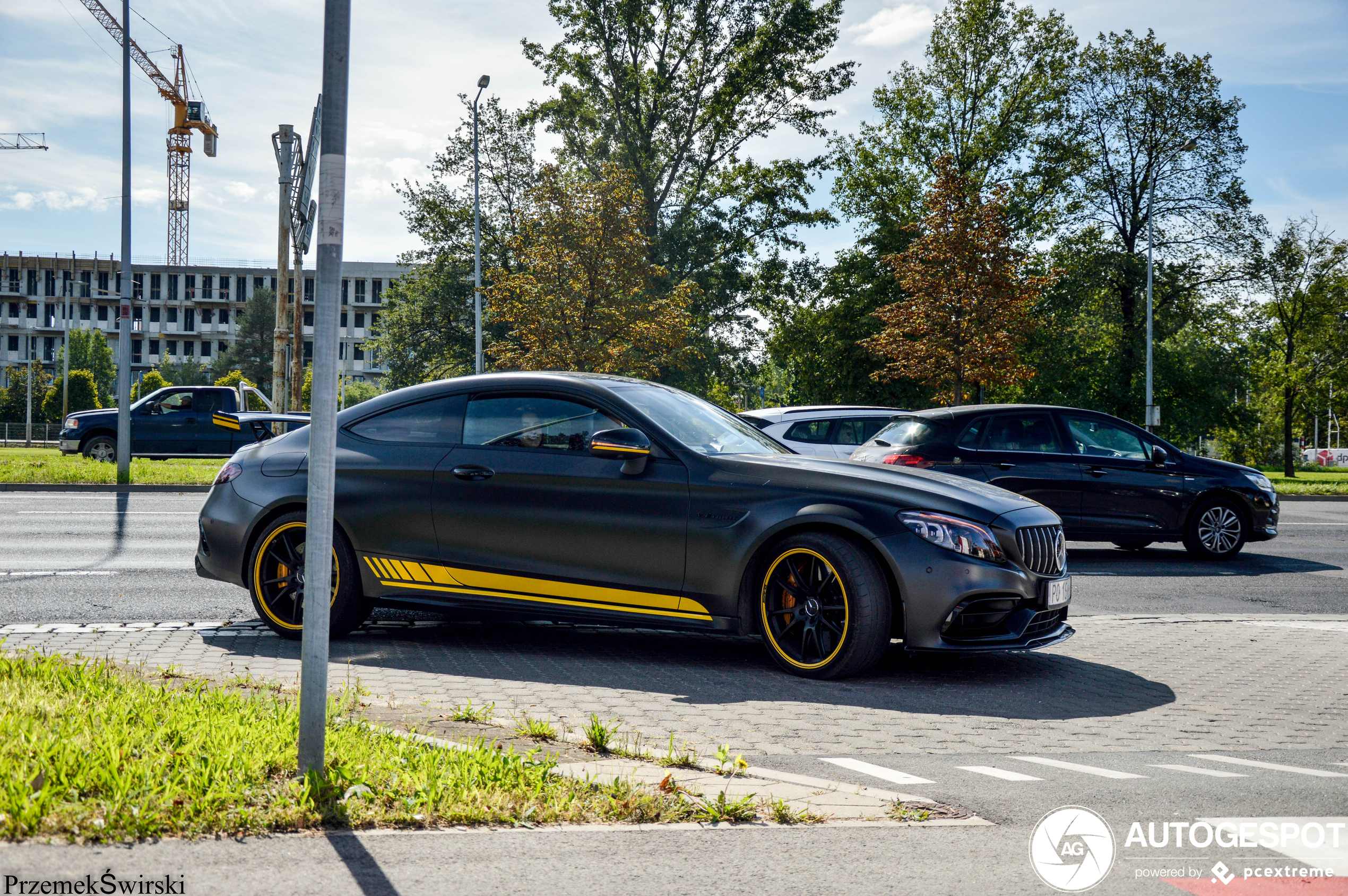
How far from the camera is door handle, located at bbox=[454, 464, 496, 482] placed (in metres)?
6.44

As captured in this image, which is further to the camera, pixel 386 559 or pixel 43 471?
pixel 43 471

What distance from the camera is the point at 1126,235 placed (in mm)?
43812

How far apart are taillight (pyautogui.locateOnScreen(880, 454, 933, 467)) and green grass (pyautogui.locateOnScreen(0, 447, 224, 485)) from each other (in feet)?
40.0

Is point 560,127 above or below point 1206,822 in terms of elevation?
above

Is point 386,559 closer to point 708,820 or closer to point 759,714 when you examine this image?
point 759,714

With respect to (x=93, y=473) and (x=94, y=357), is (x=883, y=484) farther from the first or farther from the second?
(x=94, y=357)

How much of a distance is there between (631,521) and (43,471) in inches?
747

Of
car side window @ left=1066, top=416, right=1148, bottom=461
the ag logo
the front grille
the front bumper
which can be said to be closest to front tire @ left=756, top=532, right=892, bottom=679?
the front bumper

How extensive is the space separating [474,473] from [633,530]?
3.41 feet

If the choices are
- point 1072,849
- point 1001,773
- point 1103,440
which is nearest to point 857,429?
point 1103,440

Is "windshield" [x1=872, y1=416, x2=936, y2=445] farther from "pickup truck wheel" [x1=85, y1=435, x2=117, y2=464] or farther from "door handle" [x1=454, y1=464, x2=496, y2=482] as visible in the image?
"pickup truck wheel" [x1=85, y1=435, x2=117, y2=464]

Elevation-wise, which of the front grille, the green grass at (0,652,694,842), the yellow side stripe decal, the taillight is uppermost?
the taillight

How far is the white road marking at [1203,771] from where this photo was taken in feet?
13.7

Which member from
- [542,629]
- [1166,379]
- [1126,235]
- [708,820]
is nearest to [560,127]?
[1126,235]
